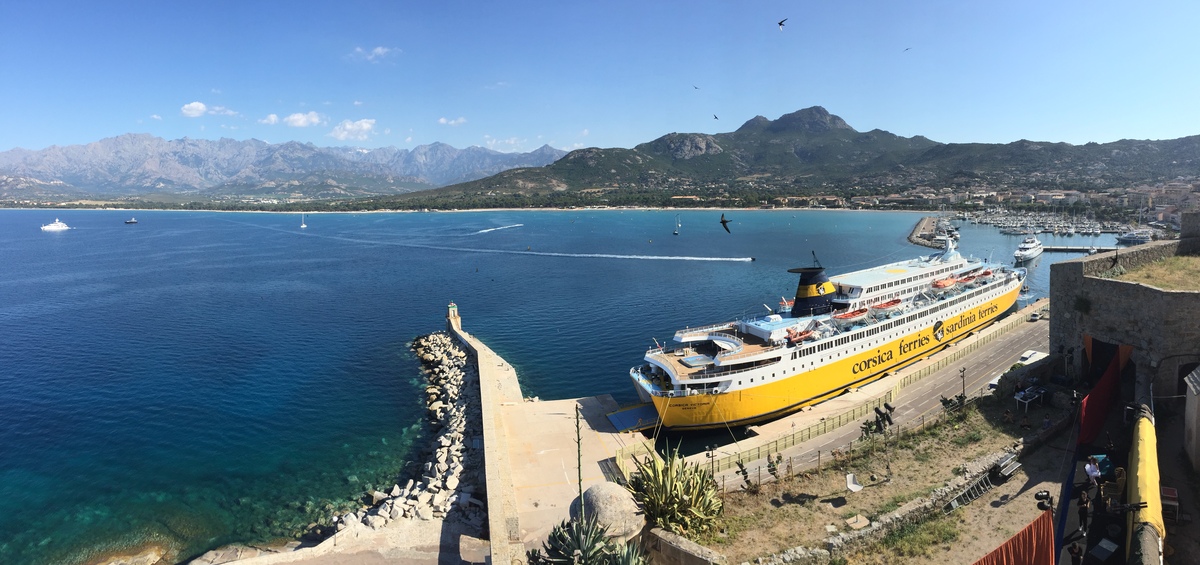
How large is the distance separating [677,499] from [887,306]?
23387 mm

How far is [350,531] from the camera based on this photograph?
15883mm

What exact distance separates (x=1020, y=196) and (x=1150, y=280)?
148m

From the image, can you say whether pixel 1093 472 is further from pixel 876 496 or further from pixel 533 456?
pixel 533 456

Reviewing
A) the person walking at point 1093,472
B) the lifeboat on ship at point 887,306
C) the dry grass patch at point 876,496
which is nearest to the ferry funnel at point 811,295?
the lifeboat on ship at point 887,306

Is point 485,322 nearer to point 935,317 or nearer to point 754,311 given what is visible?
point 754,311

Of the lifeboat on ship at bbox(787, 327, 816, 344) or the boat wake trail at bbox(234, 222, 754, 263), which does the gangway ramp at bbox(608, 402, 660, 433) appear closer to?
the lifeboat on ship at bbox(787, 327, 816, 344)

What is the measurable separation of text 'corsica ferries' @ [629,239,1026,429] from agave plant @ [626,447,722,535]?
1035 cm

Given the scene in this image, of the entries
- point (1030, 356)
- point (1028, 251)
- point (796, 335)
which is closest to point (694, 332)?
point (796, 335)

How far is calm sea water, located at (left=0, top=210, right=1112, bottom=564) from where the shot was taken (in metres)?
20.3

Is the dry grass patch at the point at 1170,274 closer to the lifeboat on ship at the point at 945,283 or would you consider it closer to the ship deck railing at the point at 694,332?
the ship deck railing at the point at 694,332

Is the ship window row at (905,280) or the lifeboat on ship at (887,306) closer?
the lifeboat on ship at (887,306)

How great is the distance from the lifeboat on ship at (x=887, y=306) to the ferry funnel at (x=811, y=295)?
10.9ft

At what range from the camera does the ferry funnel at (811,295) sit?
27.6m

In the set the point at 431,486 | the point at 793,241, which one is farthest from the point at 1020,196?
the point at 431,486
